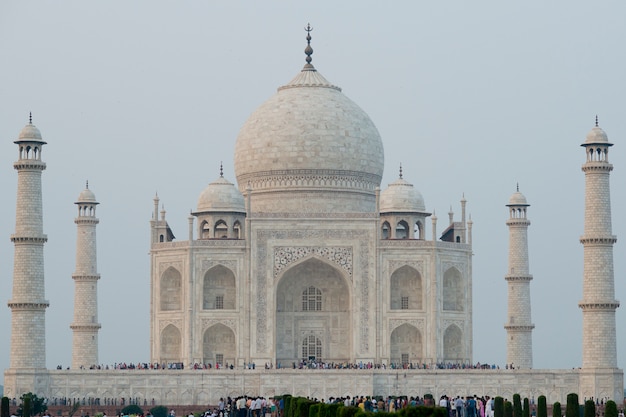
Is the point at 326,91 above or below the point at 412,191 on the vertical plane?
above

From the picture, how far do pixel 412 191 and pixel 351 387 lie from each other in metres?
8.28

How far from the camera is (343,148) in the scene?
46625 mm

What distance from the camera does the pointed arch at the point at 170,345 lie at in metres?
44.4

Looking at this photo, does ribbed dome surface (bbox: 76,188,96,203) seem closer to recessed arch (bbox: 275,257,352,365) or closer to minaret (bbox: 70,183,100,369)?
minaret (bbox: 70,183,100,369)

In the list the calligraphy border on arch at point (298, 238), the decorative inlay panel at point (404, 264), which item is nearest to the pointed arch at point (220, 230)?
the calligraphy border on arch at point (298, 238)

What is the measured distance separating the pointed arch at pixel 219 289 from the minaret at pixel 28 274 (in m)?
5.30

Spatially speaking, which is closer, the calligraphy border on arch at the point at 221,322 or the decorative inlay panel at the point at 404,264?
the calligraphy border on arch at the point at 221,322

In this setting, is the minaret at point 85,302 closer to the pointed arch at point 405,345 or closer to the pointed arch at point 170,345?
the pointed arch at point 170,345

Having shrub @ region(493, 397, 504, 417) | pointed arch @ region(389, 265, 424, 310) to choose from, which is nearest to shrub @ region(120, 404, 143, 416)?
pointed arch @ region(389, 265, 424, 310)

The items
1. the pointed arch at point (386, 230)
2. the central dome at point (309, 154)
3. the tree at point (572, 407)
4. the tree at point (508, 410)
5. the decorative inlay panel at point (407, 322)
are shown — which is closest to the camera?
the tree at point (572, 407)

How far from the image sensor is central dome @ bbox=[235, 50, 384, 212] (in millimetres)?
46375

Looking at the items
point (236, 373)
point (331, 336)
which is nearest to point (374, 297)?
point (331, 336)

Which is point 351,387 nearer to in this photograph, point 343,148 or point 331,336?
point 331,336

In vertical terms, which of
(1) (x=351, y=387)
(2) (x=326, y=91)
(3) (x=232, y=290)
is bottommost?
(1) (x=351, y=387)
